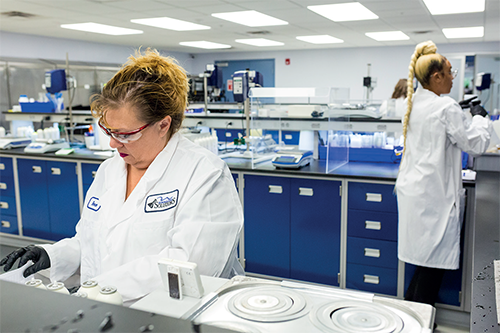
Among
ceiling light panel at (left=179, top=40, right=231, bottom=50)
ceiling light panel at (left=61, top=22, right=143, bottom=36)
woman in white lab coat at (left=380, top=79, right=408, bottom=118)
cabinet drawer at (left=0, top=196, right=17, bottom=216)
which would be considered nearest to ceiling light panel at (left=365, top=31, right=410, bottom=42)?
woman in white lab coat at (left=380, top=79, right=408, bottom=118)

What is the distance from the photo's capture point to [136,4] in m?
5.71

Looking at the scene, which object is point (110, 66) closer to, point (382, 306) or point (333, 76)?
point (333, 76)

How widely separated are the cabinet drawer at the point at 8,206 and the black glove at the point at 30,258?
10.5 ft

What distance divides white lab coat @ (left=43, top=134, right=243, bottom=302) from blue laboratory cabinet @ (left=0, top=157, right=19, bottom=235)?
3150 mm

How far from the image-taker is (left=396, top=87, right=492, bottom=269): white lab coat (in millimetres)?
2402

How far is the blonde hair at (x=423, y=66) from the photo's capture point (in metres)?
2.47

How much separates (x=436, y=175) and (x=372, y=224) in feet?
2.12

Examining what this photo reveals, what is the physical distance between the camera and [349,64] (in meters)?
11.4

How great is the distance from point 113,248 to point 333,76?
10999 mm

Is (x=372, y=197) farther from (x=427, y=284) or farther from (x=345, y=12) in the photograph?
(x=345, y=12)

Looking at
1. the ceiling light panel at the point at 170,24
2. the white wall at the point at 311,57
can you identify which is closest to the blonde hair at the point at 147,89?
the ceiling light panel at the point at 170,24

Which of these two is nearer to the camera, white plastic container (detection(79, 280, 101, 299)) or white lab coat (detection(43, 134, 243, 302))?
white plastic container (detection(79, 280, 101, 299))

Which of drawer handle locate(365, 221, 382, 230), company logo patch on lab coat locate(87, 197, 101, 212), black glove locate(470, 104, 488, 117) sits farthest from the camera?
drawer handle locate(365, 221, 382, 230)

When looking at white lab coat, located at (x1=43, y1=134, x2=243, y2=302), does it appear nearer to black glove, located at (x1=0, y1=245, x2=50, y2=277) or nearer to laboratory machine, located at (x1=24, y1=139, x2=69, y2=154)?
black glove, located at (x1=0, y1=245, x2=50, y2=277)
